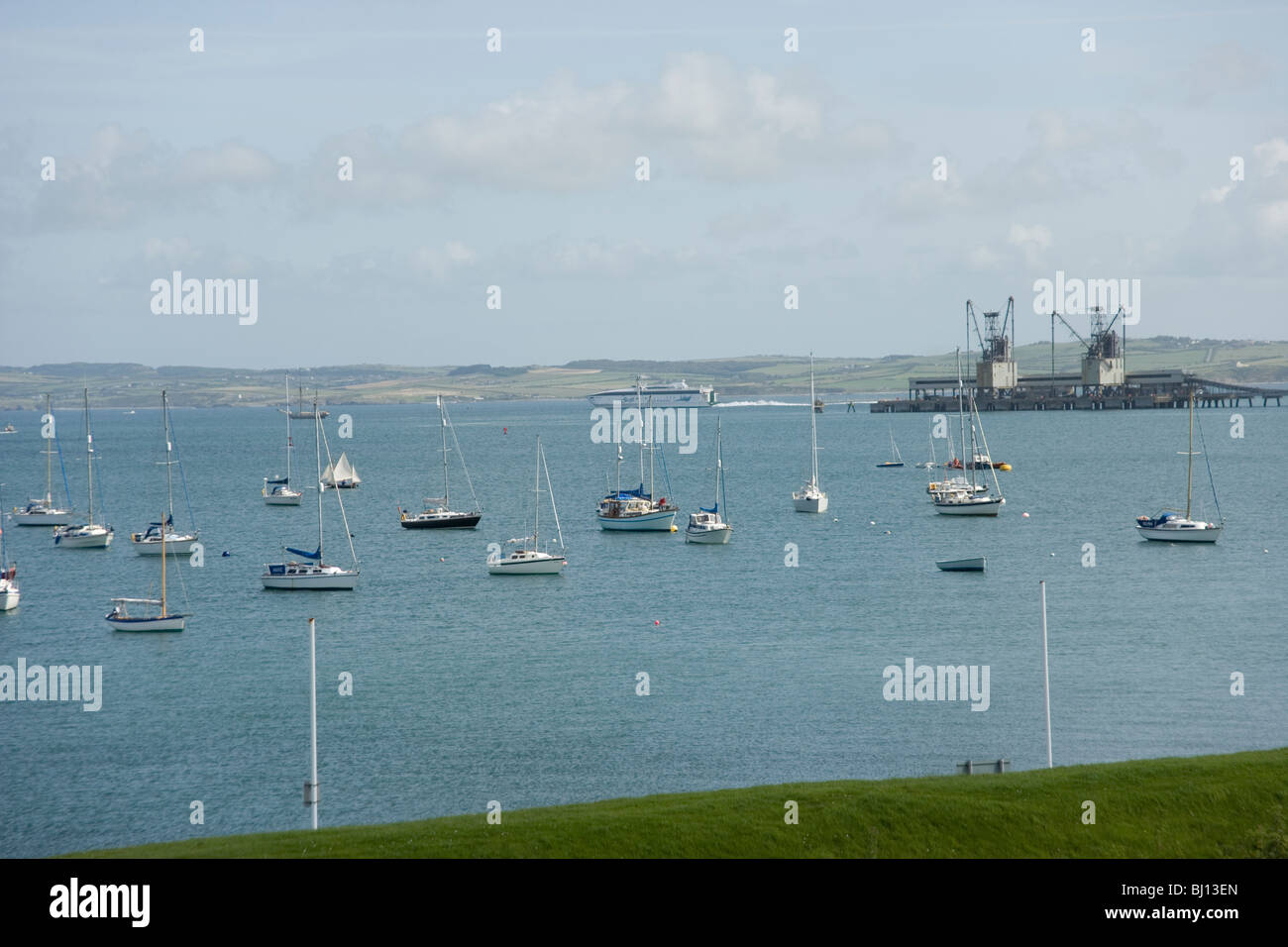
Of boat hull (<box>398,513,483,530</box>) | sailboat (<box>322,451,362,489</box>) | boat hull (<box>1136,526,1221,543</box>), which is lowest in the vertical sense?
boat hull (<box>1136,526,1221,543</box>)

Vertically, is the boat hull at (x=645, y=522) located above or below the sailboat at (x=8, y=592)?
above

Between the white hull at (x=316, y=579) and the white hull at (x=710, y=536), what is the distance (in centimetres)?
2454

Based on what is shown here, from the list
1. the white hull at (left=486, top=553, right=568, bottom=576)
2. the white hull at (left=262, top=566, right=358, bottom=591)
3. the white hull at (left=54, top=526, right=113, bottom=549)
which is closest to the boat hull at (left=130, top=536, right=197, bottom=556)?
the white hull at (left=54, top=526, right=113, bottom=549)

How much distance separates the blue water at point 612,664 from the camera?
3588 cm

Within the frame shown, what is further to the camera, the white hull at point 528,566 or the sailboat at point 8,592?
the white hull at point 528,566

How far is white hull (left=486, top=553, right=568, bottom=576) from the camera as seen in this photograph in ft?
235

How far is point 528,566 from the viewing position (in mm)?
71688

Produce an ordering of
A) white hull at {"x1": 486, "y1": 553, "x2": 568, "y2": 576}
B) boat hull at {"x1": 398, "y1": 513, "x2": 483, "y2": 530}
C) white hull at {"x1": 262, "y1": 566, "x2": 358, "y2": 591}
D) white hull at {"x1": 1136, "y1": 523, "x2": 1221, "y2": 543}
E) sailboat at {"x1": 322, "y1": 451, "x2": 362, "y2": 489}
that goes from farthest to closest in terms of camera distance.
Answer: sailboat at {"x1": 322, "y1": 451, "x2": 362, "y2": 489} → boat hull at {"x1": 398, "y1": 513, "x2": 483, "y2": 530} → white hull at {"x1": 1136, "y1": 523, "x2": 1221, "y2": 543} → white hull at {"x1": 486, "y1": 553, "x2": 568, "y2": 576} → white hull at {"x1": 262, "y1": 566, "x2": 358, "y2": 591}

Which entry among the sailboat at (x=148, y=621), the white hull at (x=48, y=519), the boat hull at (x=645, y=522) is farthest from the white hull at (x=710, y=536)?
the white hull at (x=48, y=519)

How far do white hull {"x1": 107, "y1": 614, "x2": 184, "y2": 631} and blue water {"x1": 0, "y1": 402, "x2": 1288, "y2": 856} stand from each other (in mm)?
772

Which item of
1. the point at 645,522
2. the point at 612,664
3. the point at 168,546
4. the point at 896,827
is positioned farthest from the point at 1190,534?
the point at 168,546

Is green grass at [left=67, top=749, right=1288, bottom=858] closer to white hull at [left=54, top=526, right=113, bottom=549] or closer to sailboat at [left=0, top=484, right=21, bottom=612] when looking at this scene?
sailboat at [left=0, top=484, right=21, bottom=612]

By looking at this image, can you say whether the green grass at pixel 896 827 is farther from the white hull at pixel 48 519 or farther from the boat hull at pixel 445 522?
the white hull at pixel 48 519

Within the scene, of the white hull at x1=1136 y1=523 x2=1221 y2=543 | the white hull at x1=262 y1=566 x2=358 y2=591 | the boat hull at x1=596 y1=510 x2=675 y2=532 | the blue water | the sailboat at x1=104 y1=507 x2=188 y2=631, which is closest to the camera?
the blue water
